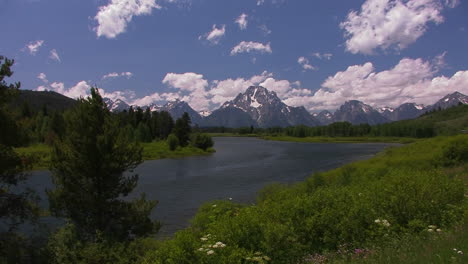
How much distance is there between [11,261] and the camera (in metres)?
17.7

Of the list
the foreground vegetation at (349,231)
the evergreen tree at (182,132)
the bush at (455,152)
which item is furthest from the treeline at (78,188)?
the evergreen tree at (182,132)

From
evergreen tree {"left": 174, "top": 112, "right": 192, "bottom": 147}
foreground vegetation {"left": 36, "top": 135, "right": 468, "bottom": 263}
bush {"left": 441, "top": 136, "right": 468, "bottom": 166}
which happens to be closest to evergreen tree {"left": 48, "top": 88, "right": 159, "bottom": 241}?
foreground vegetation {"left": 36, "top": 135, "right": 468, "bottom": 263}

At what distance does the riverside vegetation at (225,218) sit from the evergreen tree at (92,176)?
6 centimetres

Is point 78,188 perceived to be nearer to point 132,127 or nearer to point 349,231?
point 349,231

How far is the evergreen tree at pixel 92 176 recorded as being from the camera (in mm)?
20203

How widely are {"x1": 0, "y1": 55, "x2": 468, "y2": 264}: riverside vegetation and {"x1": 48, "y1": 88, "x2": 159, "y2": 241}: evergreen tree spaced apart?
2.5 inches

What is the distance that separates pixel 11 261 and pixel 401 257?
1985 centimetres

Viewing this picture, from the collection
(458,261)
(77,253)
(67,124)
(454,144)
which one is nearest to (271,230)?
(458,261)

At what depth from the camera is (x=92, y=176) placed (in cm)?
2067

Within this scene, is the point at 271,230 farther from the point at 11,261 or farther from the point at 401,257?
the point at 11,261

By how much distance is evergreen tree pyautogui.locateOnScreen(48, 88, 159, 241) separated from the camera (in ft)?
66.3

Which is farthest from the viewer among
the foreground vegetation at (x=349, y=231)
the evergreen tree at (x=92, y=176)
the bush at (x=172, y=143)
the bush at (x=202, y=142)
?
the bush at (x=202, y=142)

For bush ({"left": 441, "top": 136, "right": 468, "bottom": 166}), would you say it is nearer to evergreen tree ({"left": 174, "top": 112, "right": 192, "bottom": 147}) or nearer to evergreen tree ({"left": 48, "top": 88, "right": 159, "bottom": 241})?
evergreen tree ({"left": 48, "top": 88, "right": 159, "bottom": 241})

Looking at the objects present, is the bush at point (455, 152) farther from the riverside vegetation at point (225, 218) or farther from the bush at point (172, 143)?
the bush at point (172, 143)
